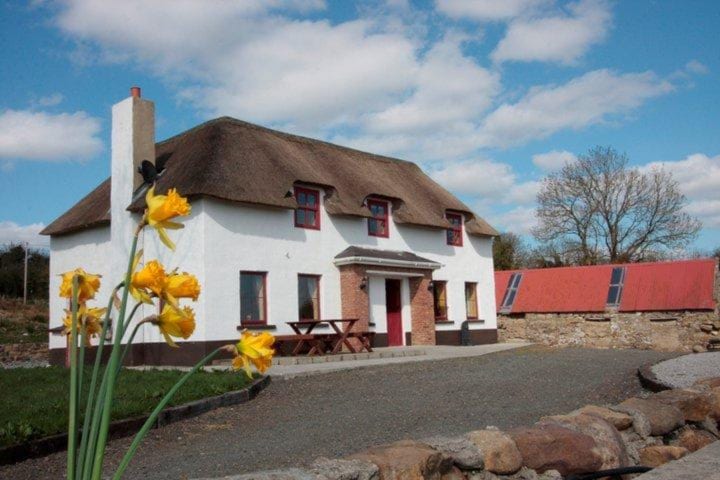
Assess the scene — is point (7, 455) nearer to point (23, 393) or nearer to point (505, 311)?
point (23, 393)

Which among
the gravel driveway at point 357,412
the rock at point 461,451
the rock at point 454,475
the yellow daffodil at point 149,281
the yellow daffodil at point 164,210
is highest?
the yellow daffodil at point 164,210

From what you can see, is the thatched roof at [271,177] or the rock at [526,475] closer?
the rock at [526,475]

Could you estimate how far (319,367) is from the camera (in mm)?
14000

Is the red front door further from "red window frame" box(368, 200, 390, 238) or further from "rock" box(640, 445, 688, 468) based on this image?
"rock" box(640, 445, 688, 468)

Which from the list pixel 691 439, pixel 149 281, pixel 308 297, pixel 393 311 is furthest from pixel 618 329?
pixel 149 281

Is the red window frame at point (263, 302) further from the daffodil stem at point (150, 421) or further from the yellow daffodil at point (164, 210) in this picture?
the yellow daffodil at point (164, 210)

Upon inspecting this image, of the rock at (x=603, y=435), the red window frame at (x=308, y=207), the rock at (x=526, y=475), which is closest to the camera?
the rock at (x=526, y=475)

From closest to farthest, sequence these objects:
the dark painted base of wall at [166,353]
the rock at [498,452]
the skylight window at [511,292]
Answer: the rock at [498,452] < the dark painted base of wall at [166,353] < the skylight window at [511,292]

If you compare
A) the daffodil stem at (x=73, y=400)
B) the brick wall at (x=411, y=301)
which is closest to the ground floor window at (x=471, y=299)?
the brick wall at (x=411, y=301)

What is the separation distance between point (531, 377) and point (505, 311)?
667 inches

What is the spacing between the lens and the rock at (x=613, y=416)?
18.1 feet

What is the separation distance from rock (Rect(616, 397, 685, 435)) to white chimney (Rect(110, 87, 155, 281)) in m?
14.1

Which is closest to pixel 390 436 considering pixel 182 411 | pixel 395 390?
pixel 182 411

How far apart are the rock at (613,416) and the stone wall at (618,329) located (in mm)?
17810
